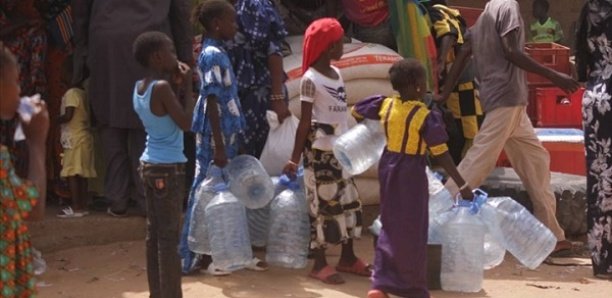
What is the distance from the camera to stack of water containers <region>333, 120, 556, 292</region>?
6.09m

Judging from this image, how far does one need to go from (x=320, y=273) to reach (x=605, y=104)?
6.42 ft

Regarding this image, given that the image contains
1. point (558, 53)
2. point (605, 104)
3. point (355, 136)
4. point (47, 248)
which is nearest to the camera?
point (355, 136)

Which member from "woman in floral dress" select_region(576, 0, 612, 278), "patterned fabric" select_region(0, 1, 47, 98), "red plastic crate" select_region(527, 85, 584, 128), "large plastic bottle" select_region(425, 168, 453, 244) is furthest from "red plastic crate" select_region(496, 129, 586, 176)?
"patterned fabric" select_region(0, 1, 47, 98)

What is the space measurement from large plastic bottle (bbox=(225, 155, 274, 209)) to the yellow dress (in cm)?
145

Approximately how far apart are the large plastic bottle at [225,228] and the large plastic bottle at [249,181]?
7 centimetres

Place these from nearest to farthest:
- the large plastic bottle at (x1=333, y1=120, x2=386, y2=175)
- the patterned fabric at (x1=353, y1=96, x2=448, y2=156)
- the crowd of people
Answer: the crowd of people < the patterned fabric at (x1=353, y1=96, x2=448, y2=156) < the large plastic bottle at (x1=333, y1=120, x2=386, y2=175)

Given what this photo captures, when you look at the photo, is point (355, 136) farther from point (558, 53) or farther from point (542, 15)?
point (542, 15)

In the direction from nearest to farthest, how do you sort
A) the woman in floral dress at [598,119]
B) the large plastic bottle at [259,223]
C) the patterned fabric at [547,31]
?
the woman in floral dress at [598,119], the large plastic bottle at [259,223], the patterned fabric at [547,31]

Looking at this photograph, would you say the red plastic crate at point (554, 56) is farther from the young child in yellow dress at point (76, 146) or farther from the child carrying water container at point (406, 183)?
the child carrying water container at point (406, 183)

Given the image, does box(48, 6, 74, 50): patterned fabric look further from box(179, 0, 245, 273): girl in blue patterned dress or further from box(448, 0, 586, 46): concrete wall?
box(448, 0, 586, 46): concrete wall

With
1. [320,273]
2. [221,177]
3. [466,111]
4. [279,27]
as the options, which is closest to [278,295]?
[320,273]

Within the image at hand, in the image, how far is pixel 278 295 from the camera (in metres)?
6.11

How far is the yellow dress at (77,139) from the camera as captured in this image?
24.2 ft

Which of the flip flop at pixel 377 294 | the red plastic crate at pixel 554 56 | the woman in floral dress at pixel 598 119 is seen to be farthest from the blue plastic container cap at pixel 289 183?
the red plastic crate at pixel 554 56
